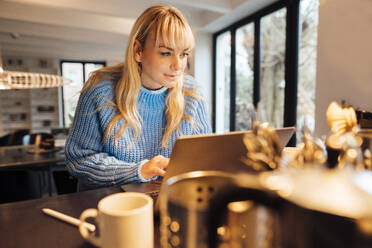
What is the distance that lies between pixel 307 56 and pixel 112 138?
2.45 meters

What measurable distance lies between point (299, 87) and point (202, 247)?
9.63 feet

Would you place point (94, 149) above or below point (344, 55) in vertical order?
below

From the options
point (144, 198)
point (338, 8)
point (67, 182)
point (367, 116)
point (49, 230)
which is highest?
point (338, 8)

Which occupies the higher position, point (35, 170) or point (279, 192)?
point (279, 192)

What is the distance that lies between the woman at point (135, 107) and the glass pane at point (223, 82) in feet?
10.5

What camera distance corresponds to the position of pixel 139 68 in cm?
121

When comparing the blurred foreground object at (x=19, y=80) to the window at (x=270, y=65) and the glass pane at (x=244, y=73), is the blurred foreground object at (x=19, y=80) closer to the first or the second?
the window at (x=270, y=65)

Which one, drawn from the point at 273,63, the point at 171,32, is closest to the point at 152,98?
the point at 171,32

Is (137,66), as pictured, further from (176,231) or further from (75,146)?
(176,231)

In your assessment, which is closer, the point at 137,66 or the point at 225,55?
the point at 137,66

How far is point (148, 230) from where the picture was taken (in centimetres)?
40

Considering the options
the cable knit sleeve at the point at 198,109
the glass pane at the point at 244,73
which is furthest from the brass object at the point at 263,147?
the glass pane at the point at 244,73

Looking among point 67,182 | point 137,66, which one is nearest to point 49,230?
point 137,66

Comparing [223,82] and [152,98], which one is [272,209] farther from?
[223,82]
